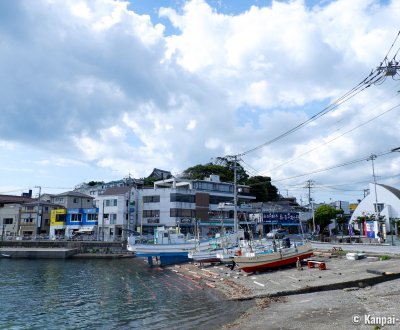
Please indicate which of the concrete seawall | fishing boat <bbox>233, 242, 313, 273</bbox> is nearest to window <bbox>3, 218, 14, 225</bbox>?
the concrete seawall

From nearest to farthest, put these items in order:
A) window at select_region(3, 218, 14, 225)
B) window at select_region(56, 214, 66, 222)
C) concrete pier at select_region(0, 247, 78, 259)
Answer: concrete pier at select_region(0, 247, 78, 259)
window at select_region(56, 214, 66, 222)
window at select_region(3, 218, 14, 225)

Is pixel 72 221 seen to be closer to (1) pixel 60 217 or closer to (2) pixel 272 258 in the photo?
(1) pixel 60 217

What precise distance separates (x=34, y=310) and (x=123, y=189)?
59046 mm

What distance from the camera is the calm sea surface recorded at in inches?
750

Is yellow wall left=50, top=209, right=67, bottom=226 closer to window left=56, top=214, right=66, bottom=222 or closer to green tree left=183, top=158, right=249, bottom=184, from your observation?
window left=56, top=214, right=66, bottom=222

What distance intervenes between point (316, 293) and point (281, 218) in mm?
68336

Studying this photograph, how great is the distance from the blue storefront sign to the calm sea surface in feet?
168

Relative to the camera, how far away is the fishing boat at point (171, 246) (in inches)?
1844

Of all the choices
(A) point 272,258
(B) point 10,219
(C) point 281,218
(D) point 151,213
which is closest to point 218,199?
(D) point 151,213

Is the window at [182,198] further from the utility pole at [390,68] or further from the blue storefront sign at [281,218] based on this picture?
the utility pole at [390,68]

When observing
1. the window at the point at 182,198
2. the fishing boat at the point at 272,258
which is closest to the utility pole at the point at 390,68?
the fishing boat at the point at 272,258

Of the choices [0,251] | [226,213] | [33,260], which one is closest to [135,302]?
[33,260]

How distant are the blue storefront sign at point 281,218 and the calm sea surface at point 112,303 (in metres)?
51.3

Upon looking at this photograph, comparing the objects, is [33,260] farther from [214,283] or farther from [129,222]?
[214,283]
